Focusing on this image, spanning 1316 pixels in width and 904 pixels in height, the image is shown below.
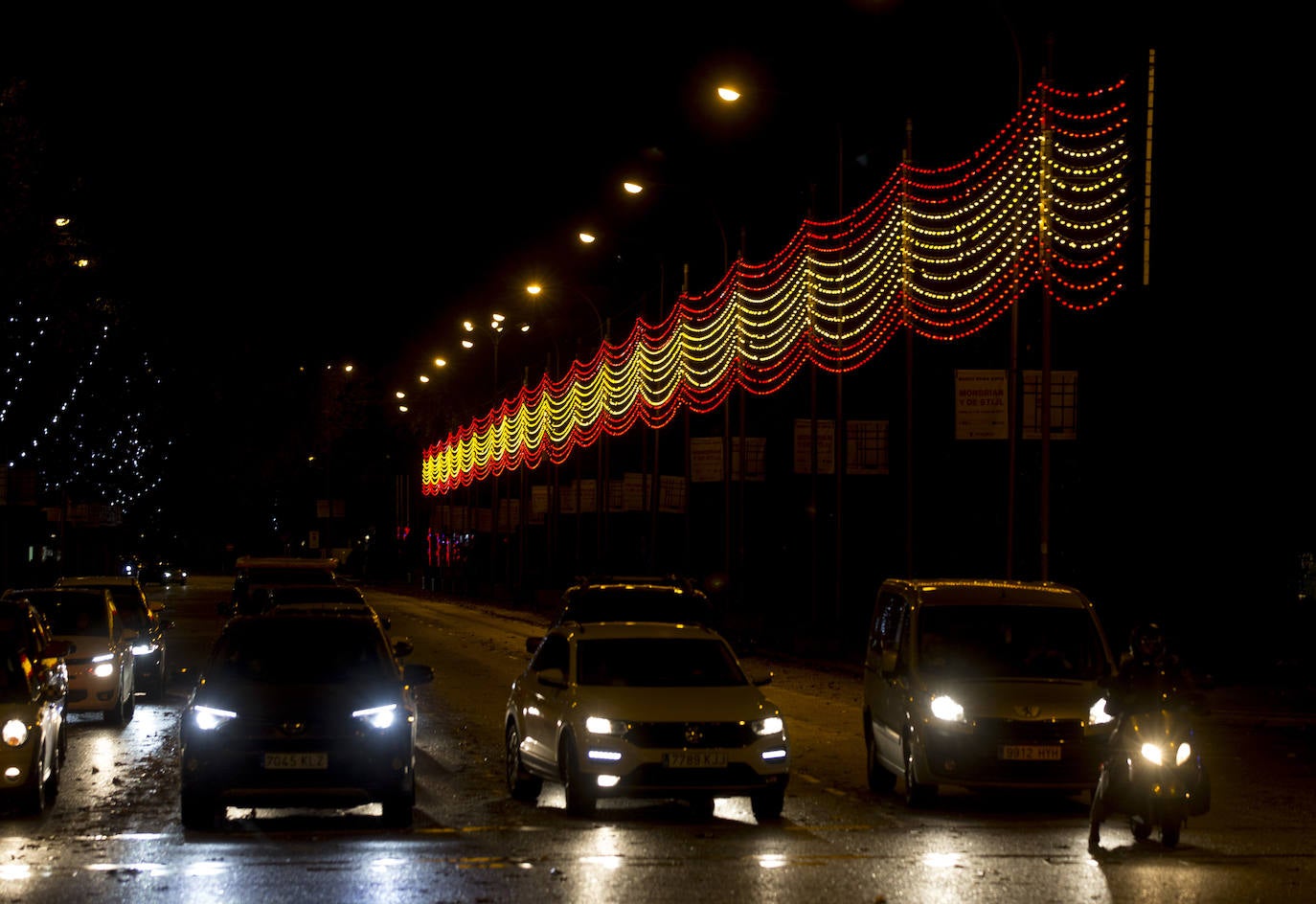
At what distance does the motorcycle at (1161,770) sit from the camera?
13.9 meters

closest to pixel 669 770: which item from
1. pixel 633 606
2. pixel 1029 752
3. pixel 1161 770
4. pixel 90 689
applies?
pixel 1029 752

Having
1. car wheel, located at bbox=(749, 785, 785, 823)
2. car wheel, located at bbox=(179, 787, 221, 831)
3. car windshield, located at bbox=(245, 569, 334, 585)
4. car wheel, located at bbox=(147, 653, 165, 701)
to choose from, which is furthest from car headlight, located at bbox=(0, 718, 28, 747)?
car windshield, located at bbox=(245, 569, 334, 585)

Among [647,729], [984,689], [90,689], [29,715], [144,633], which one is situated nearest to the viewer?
[29,715]

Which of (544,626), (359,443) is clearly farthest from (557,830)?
(359,443)

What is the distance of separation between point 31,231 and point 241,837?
3309cm

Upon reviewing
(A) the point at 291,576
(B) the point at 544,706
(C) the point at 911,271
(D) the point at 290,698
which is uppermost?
(C) the point at 911,271

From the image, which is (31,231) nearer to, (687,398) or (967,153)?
(687,398)

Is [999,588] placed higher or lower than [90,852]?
higher

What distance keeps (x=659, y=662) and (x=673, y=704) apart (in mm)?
1201

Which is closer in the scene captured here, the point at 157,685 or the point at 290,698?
the point at 290,698

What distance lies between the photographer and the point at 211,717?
575 inches

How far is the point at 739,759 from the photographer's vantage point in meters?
15.3

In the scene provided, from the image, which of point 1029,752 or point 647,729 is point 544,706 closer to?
point 647,729

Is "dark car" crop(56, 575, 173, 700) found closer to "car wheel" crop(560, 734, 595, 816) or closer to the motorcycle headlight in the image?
"car wheel" crop(560, 734, 595, 816)
